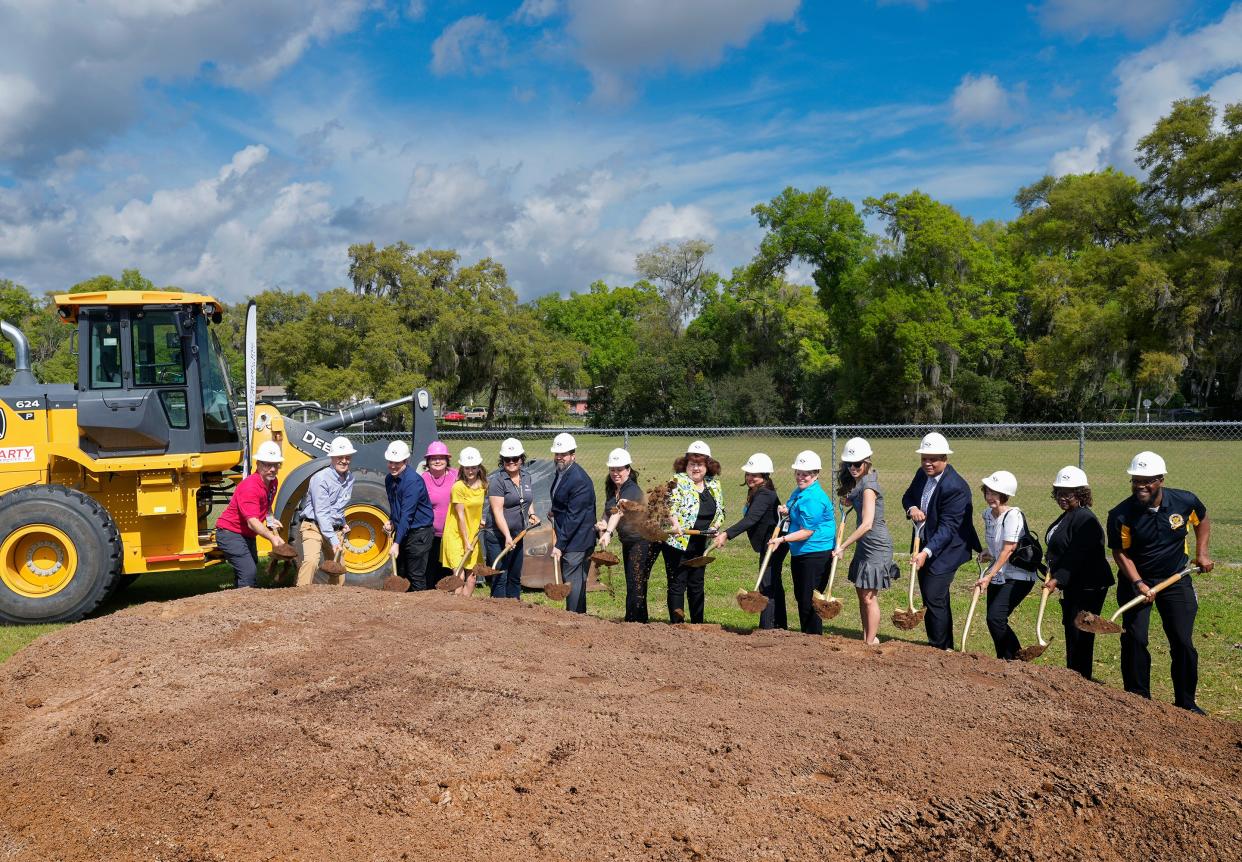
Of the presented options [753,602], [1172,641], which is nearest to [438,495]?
[753,602]

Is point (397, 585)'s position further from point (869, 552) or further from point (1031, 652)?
point (1031, 652)

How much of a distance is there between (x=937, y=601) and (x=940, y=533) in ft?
1.77

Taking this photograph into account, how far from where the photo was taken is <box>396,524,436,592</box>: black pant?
8.70m

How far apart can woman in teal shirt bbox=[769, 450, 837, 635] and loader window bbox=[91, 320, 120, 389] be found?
21.9 feet

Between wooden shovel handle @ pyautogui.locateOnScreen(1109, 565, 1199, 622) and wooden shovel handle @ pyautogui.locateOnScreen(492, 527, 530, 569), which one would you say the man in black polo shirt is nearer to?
wooden shovel handle @ pyautogui.locateOnScreen(1109, 565, 1199, 622)

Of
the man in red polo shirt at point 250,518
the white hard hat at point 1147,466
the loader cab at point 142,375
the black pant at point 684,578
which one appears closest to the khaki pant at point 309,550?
the man in red polo shirt at point 250,518

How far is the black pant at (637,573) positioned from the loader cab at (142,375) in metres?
4.56

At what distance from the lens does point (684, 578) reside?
8.22m

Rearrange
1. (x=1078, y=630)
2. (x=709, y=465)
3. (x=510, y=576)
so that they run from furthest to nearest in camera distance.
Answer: (x=510, y=576) → (x=709, y=465) → (x=1078, y=630)

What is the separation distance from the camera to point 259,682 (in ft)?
19.2

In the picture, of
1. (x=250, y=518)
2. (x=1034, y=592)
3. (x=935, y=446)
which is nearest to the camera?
(x=935, y=446)

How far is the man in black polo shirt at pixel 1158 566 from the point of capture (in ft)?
20.6

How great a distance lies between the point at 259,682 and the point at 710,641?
3158 millimetres

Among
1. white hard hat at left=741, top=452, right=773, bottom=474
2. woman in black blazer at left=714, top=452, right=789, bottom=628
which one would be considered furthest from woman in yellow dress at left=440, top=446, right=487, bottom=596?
white hard hat at left=741, top=452, right=773, bottom=474
